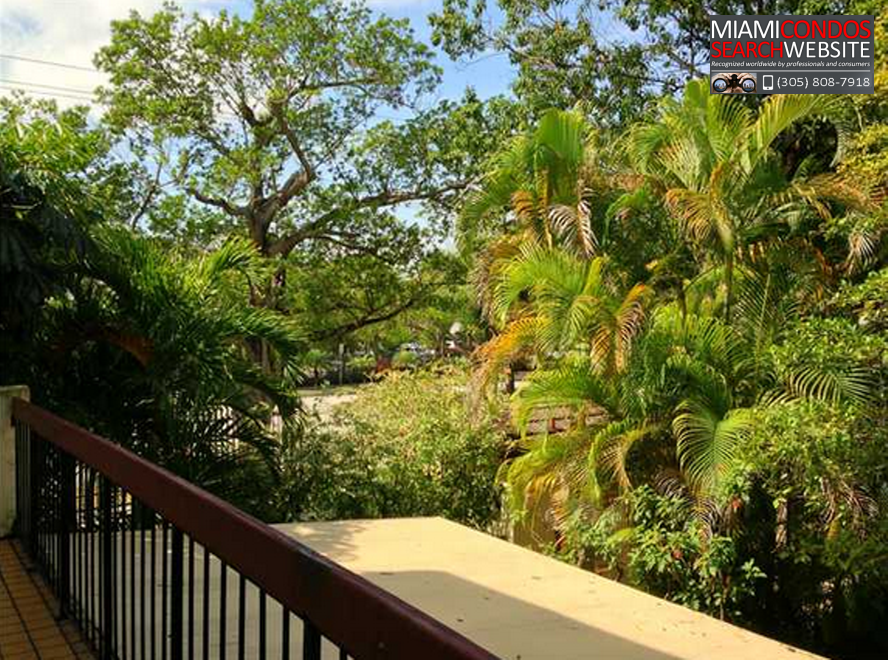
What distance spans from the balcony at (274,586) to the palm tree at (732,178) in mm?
3024

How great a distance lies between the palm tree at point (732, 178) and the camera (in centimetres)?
607

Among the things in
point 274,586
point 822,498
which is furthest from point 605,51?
point 274,586

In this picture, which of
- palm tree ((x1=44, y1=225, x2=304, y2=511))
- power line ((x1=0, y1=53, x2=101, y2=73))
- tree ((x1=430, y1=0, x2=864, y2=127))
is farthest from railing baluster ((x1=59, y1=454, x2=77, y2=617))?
power line ((x1=0, y1=53, x2=101, y2=73))

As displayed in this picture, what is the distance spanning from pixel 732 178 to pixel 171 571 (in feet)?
18.2

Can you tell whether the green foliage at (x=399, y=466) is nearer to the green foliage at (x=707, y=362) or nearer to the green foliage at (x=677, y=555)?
the green foliage at (x=707, y=362)

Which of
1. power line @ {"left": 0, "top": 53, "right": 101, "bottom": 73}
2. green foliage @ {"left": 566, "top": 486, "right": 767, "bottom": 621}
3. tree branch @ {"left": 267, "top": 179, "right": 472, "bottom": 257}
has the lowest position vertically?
green foliage @ {"left": 566, "top": 486, "right": 767, "bottom": 621}

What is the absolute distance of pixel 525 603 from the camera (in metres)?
4.39

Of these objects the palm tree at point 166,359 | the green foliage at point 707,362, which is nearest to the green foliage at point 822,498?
the green foliage at point 707,362

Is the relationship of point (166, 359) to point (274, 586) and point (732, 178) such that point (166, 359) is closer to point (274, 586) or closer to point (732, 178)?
point (732, 178)

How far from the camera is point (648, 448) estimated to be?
6.63 m

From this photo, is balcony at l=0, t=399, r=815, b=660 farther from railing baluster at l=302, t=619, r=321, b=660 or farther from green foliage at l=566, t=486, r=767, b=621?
green foliage at l=566, t=486, r=767, b=621

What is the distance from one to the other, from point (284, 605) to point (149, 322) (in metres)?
5.29

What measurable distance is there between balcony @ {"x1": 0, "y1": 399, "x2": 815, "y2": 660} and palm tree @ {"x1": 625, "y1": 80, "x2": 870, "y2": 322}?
3.02 m

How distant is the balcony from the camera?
1.35 meters
